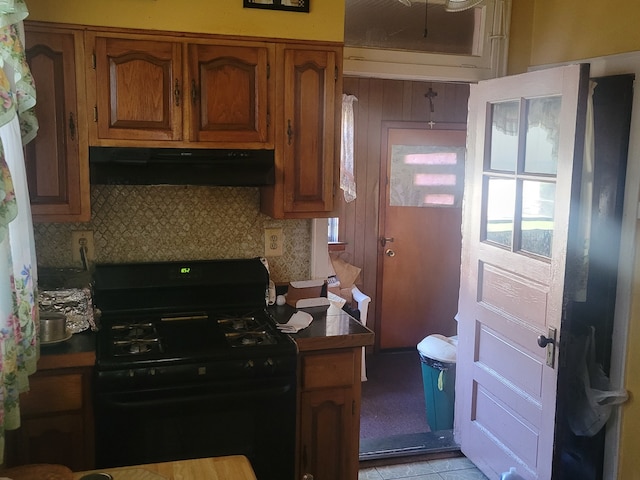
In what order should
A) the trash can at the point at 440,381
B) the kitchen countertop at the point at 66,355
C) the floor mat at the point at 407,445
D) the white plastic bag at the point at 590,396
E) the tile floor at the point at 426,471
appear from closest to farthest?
the kitchen countertop at the point at 66,355 → the white plastic bag at the point at 590,396 → the tile floor at the point at 426,471 → the floor mat at the point at 407,445 → the trash can at the point at 440,381

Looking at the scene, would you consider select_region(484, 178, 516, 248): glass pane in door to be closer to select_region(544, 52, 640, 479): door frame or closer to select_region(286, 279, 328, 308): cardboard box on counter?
select_region(544, 52, 640, 479): door frame

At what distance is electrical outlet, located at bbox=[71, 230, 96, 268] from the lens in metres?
2.91

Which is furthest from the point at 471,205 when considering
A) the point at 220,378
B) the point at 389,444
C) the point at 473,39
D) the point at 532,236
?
the point at 220,378

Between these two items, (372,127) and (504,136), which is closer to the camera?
(504,136)

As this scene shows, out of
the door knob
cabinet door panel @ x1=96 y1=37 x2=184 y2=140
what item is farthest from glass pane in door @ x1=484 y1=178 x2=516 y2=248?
cabinet door panel @ x1=96 y1=37 x2=184 y2=140

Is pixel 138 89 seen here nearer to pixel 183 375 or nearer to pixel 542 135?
pixel 183 375

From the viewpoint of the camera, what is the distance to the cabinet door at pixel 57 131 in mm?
2549

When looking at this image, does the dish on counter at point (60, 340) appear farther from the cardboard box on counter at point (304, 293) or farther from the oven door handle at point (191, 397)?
the cardboard box on counter at point (304, 293)

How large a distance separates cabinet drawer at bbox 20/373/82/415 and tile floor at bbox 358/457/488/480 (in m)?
1.54

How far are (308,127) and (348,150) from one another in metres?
2.06

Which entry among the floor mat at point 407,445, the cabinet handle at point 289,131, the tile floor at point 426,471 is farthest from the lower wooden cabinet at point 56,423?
the floor mat at point 407,445

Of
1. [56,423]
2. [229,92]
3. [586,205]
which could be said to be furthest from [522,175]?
[56,423]

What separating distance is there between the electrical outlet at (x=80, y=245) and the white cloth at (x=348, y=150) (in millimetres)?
2263

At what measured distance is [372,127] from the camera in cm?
515
